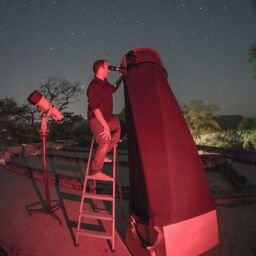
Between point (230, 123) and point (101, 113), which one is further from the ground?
point (101, 113)

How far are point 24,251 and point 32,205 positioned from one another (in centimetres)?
215

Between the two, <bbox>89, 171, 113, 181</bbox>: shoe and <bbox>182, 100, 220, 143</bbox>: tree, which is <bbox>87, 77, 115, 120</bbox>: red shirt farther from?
<bbox>182, 100, 220, 143</bbox>: tree

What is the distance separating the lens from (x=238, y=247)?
3.12 metres

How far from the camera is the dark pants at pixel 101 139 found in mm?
3557

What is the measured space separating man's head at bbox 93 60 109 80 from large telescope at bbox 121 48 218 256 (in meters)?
0.67

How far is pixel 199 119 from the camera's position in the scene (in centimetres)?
2425

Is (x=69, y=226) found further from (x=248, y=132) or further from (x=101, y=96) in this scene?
(x=248, y=132)

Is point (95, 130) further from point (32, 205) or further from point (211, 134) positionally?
point (211, 134)

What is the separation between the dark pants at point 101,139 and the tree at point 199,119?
20.8m

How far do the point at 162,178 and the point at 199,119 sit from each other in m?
22.8

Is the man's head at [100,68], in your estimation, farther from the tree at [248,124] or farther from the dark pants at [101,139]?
the tree at [248,124]

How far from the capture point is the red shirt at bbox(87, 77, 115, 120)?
11.0 feet

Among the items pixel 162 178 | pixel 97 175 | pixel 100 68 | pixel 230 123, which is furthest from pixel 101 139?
pixel 230 123

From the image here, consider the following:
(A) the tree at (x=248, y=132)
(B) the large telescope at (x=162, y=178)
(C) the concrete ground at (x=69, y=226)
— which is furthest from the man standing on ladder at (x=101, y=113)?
(A) the tree at (x=248, y=132)
